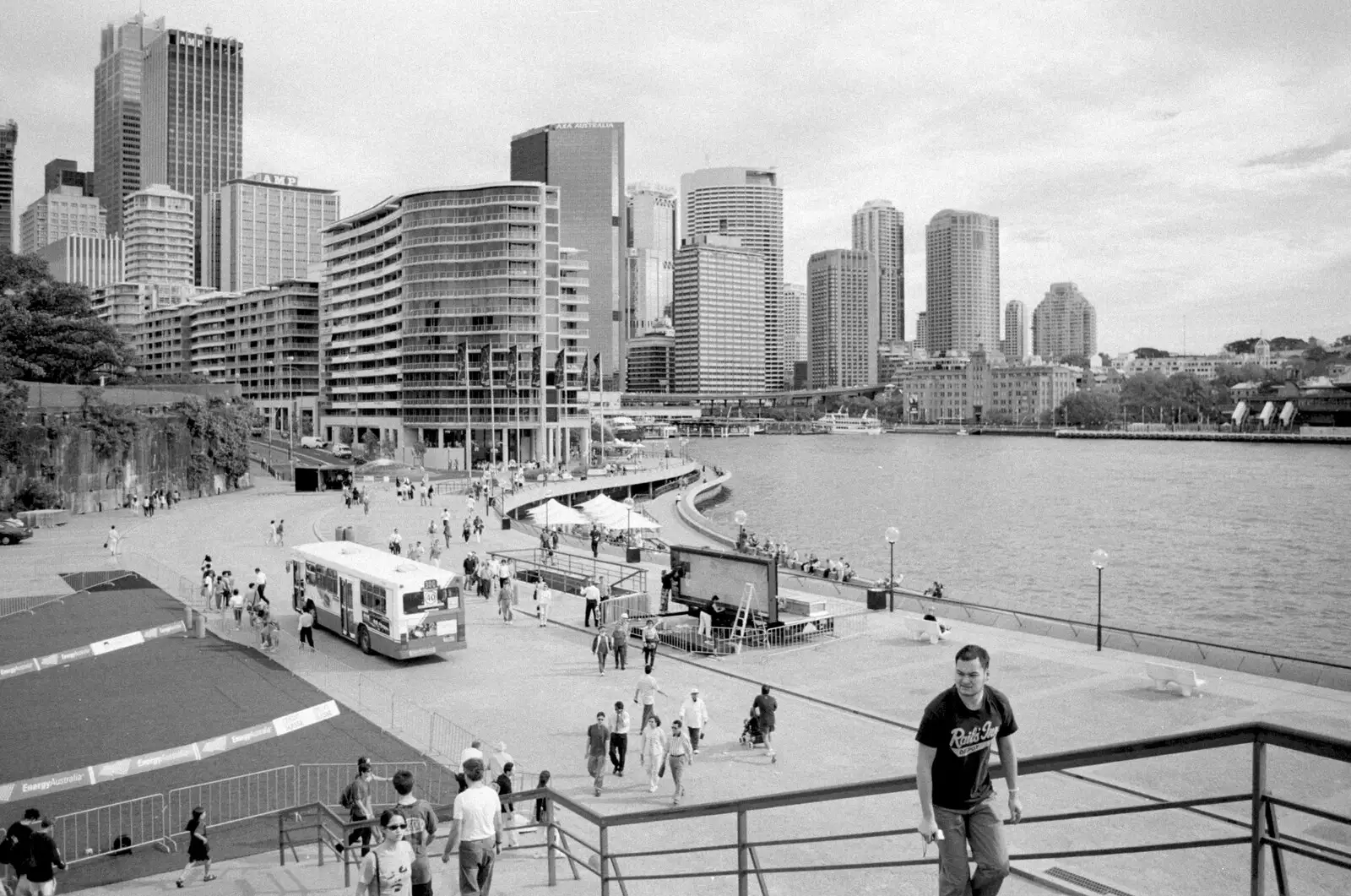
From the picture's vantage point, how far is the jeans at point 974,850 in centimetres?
500

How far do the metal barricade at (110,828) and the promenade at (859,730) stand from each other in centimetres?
182

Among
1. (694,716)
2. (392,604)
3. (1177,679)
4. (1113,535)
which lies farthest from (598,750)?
(1113,535)

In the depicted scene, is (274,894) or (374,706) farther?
(374,706)

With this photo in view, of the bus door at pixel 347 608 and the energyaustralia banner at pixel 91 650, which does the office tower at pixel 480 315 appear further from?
the bus door at pixel 347 608

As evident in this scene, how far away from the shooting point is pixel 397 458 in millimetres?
108000

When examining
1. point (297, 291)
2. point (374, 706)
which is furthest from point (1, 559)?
point (297, 291)

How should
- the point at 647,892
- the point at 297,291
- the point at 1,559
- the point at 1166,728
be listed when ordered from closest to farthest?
the point at 647,892, the point at 1166,728, the point at 1,559, the point at 297,291

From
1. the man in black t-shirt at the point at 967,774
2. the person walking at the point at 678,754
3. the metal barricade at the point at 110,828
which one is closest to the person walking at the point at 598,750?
the person walking at the point at 678,754

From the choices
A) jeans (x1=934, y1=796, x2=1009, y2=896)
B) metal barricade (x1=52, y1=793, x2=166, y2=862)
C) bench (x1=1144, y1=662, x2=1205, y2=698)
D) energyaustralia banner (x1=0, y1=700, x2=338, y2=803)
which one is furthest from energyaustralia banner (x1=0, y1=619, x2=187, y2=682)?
jeans (x1=934, y1=796, x2=1009, y2=896)

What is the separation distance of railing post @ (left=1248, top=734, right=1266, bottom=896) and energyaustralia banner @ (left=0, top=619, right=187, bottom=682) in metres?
26.2

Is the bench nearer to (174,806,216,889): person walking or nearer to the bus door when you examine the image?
(174,806,216,889): person walking

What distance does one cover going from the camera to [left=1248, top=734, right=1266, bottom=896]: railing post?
4.07 m

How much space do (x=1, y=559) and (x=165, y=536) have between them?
763cm

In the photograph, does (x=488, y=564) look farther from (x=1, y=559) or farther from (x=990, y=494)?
(x=990, y=494)
